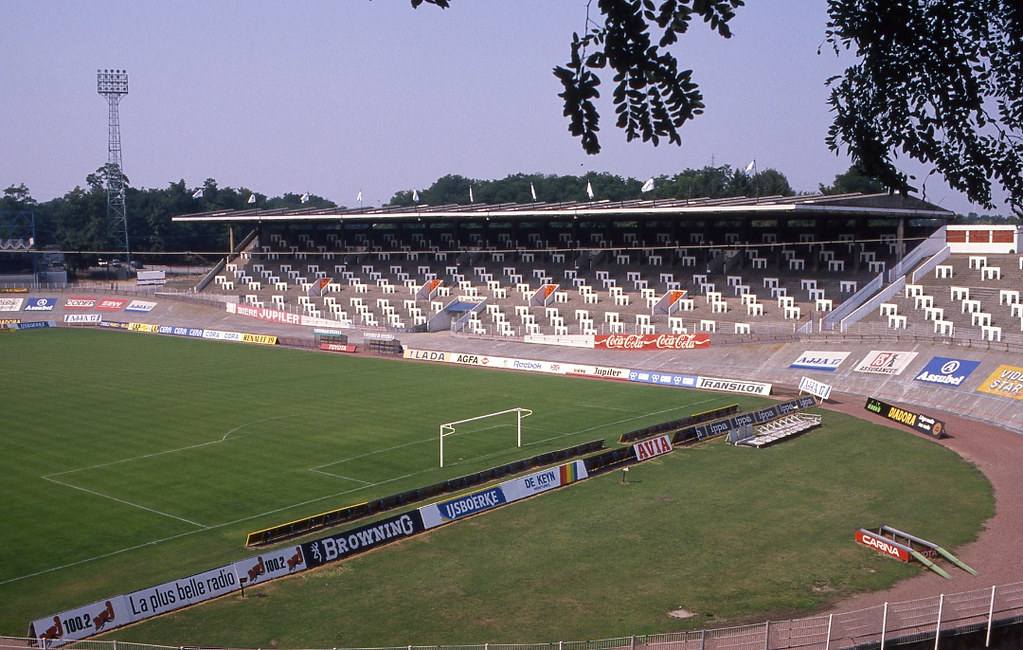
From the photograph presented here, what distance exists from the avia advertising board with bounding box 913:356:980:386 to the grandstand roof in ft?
29.6

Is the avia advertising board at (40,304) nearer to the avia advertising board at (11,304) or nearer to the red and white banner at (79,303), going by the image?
the avia advertising board at (11,304)

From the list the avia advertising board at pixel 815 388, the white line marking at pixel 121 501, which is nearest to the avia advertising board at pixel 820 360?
the avia advertising board at pixel 815 388

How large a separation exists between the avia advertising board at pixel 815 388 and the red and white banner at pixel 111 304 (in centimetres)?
6753

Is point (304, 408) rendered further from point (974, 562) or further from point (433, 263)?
point (433, 263)

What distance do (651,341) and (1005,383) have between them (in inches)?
919

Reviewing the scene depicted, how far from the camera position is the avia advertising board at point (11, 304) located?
298ft

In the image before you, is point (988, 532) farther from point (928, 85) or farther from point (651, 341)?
point (651, 341)

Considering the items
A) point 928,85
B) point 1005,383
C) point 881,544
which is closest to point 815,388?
point 1005,383

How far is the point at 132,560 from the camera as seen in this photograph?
24547 millimetres

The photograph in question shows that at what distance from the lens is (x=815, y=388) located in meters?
49.4

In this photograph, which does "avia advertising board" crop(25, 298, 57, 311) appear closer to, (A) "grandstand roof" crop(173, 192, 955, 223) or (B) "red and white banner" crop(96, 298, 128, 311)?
(B) "red and white banner" crop(96, 298, 128, 311)

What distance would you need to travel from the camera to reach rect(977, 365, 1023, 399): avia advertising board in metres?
44.1

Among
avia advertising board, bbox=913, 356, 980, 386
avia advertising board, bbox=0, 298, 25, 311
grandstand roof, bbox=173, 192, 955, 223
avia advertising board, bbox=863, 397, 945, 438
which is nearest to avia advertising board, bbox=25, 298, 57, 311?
avia advertising board, bbox=0, 298, 25, 311

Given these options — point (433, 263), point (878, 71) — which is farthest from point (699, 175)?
point (878, 71)
